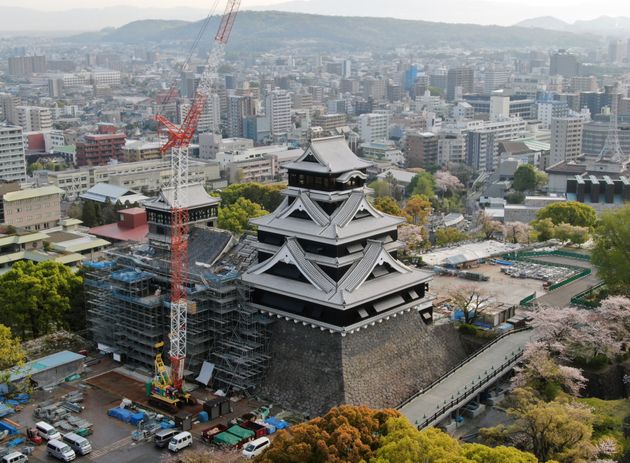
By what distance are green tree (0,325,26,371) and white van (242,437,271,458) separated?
13107 millimetres

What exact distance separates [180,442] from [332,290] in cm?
979

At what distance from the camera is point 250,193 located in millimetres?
79250

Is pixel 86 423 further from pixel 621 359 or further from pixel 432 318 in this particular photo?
pixel 621 359

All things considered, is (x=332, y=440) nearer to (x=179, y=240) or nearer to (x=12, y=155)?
(x=179, y=240)

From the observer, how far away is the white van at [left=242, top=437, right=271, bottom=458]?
31000 millimetres

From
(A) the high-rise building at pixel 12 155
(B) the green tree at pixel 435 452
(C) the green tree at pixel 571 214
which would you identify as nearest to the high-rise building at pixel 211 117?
(A) the high-rise building at pixel 12 155

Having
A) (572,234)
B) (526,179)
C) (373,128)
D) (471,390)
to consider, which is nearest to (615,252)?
(471,390)

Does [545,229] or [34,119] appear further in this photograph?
[34,119]

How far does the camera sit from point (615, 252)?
4444cm

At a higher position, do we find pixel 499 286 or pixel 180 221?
pixel 180 221

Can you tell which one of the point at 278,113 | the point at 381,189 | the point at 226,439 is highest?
the point at 278,113

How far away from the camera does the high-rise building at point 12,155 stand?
99.9m

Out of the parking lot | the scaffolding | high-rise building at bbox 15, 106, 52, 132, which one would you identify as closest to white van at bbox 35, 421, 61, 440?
the parking lot

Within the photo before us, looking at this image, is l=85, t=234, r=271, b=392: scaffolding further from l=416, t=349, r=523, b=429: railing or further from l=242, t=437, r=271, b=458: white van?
l=416, t=349, r=523, b=429: railing
